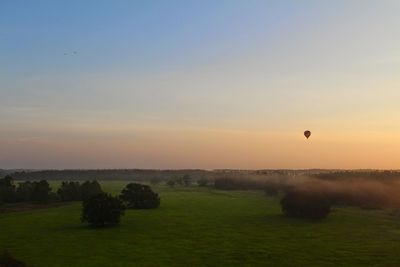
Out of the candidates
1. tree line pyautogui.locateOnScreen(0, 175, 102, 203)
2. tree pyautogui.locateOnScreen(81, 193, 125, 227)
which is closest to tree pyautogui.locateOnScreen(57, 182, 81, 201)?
tree line pyautogui.locateOnScreen(0, 175, 102, 203)

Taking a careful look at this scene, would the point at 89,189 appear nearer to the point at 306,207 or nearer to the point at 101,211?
the point at 101,211

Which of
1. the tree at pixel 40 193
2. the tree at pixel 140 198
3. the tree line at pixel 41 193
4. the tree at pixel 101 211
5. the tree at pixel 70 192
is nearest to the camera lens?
the tree at pixel 101 211

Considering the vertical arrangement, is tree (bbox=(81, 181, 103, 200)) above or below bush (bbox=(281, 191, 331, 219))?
above

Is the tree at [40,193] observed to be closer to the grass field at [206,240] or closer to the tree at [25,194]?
the tree at [25,194]

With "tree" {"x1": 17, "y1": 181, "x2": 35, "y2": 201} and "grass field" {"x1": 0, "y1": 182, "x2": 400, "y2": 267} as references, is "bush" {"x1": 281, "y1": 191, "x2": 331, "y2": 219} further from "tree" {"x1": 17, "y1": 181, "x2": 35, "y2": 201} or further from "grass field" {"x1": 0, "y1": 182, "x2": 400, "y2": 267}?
"tree" {"x1": 17, "y1": 181, "x2": 35, "y2": 201}

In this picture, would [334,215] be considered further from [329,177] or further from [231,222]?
[329,177]

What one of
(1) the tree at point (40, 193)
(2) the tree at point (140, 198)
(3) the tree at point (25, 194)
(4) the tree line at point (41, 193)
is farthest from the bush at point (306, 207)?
(3) the tree at point (25, 194)

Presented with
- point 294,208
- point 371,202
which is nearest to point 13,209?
point 294,208
